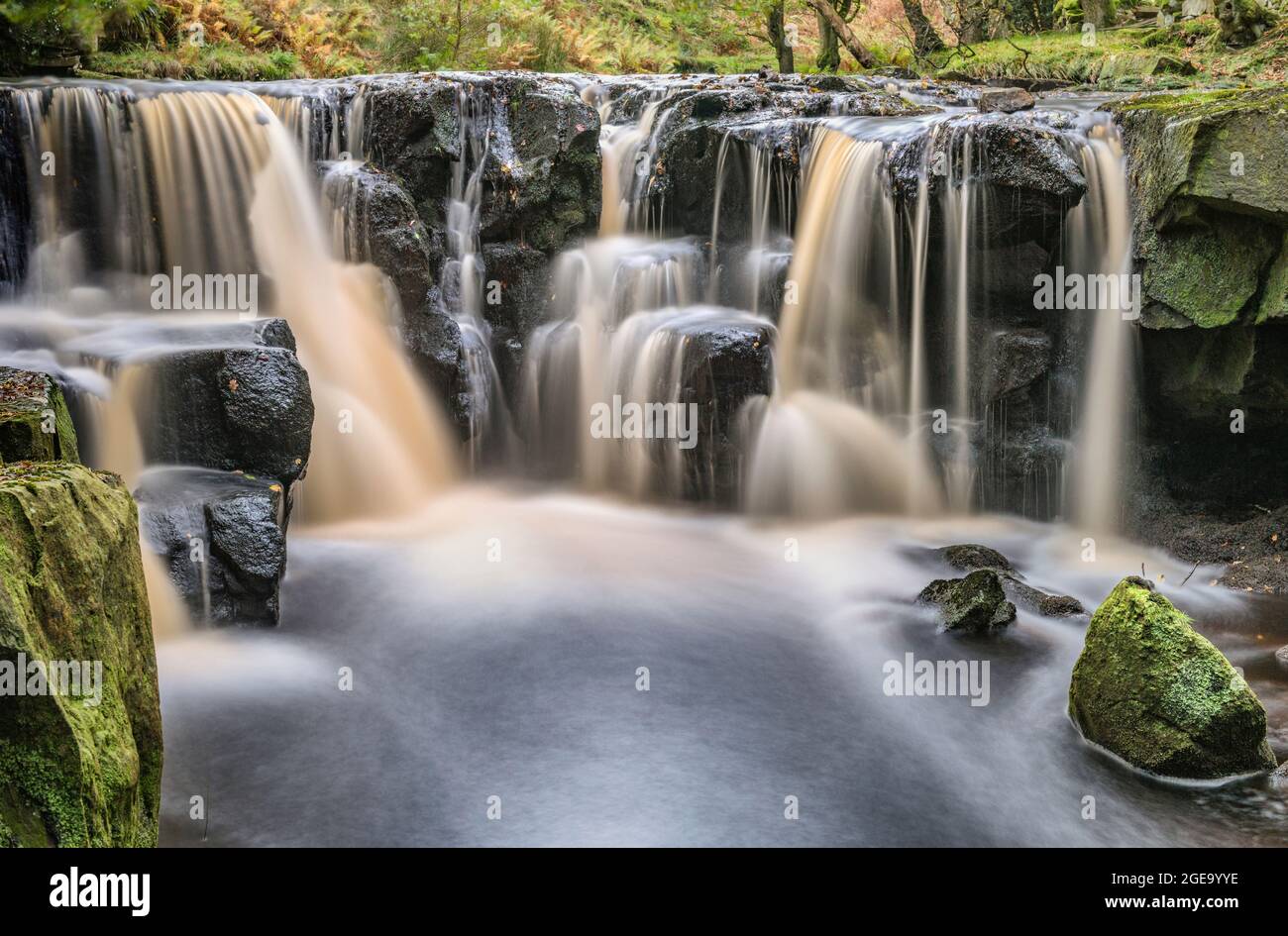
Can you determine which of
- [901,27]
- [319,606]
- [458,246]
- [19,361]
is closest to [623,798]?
[319,606]

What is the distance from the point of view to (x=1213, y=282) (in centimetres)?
884

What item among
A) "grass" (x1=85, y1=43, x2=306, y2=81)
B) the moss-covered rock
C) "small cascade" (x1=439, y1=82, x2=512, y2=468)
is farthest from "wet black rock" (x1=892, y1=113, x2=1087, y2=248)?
"grass" (x1=85, y1=43, x2=306, y2=81)

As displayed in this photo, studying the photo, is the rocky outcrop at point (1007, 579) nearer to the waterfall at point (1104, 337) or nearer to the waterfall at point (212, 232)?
the waterfall at point (1104, 337)

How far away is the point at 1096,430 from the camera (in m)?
9.90

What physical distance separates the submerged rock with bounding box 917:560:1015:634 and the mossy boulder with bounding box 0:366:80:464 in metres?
5.64

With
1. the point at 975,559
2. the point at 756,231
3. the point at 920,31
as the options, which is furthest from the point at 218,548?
the point at 920,31

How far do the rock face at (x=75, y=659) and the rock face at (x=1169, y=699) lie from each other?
15.4ft

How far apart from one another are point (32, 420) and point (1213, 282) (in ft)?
28.3

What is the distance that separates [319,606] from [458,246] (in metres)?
4.94

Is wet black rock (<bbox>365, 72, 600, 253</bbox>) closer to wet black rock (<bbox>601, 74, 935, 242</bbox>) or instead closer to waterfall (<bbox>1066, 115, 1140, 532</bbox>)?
wet black rock (<bbox>601, 74, 935, 242</bbox>)

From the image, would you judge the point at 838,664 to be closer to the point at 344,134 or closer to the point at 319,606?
the point at 319,606

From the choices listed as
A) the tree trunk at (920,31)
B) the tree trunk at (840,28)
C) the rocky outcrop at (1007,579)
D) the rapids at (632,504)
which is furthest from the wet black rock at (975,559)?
the tree trunk at (920,31)

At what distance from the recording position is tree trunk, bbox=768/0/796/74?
1617 centimetres

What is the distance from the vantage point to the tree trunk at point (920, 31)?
1733 cm
